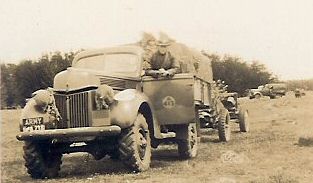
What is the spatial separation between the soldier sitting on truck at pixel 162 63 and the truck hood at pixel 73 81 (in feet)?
4.03

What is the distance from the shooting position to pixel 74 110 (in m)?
6.80

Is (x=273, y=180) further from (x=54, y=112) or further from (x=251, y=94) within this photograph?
(x=251, y=94)

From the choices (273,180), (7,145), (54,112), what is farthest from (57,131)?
(7,145)

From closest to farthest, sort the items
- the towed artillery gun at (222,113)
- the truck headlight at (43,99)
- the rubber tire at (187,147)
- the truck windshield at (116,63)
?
the truck headlight at (43,99) < the truck windshield at (116,63) < the rubber tire at (187,147) < the towed artillery gun at (222,113)

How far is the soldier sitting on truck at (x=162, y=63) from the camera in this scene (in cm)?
778

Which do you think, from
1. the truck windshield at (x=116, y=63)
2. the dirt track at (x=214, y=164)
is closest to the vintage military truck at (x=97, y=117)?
the dirt track at (x=214, y=164)

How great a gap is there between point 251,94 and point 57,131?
28.0ft

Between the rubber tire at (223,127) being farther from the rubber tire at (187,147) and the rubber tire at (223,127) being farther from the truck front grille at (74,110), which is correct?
the truck front grille at (74,110)

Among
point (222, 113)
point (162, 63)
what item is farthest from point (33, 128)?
point (222, 113)

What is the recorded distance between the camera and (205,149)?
32.3 ft

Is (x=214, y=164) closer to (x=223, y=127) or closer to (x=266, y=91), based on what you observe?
(x=223, y=127)

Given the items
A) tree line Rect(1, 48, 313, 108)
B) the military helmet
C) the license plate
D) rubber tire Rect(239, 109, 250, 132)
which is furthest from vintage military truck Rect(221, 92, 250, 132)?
the license plate

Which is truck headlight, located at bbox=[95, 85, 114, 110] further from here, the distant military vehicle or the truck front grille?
the distant military vehicle

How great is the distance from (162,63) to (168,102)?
70 centimetres
